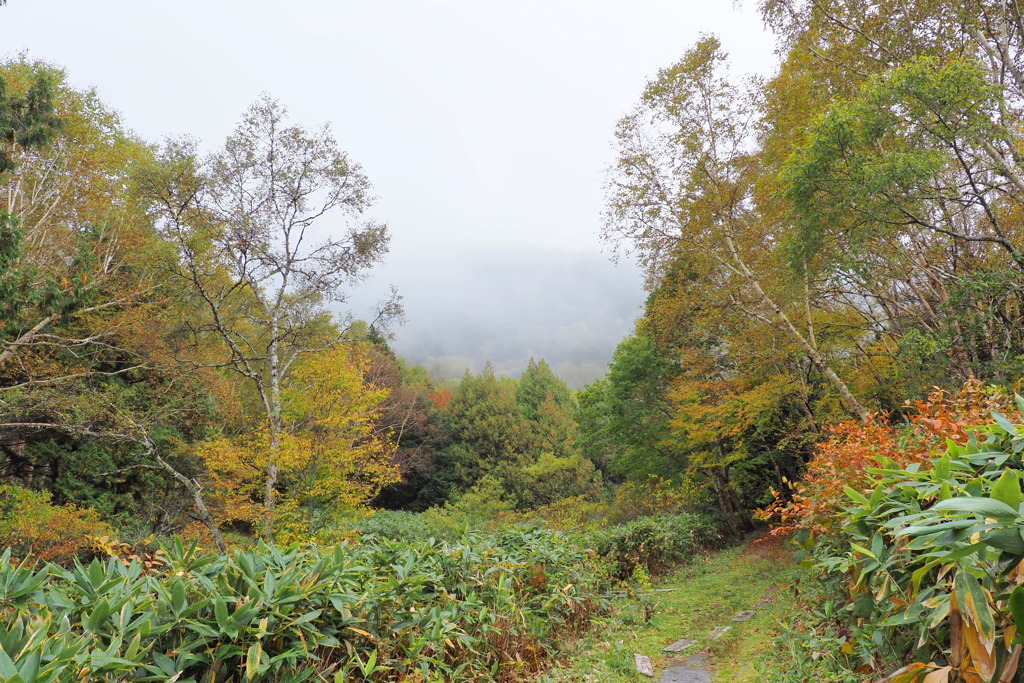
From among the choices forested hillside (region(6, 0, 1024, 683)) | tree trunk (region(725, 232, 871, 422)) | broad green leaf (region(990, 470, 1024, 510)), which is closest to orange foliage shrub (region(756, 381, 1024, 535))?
forested hillside (region(6, 0, 1024, 683))

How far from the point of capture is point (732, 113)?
10094 mm

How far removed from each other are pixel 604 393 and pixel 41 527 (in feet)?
44.9

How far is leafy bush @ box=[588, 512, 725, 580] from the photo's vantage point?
7598mm

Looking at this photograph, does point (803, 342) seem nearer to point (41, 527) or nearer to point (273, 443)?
point (273, 443)

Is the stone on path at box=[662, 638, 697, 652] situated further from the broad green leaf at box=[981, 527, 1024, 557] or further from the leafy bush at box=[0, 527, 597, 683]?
the broad green leaf at box=[981, 527, 1024, 557]

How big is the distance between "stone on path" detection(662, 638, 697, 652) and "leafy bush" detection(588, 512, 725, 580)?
82.1 inches

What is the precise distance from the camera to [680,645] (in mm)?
4727

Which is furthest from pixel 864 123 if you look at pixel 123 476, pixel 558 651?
pixel 123 476

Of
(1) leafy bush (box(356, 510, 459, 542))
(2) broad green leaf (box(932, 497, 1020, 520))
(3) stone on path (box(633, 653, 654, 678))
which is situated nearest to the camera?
(2) broad green leaf (box(932, 497, 1020, 520))

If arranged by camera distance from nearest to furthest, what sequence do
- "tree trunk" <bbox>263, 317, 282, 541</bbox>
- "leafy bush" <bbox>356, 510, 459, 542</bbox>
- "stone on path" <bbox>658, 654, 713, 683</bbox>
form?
"stone on path" <bbox>658, 654, 713, 683</bbox>
"tree trunk" <bbox>263, 317, 282, 541</bbox>
"leafy bush" <bbox>356, 510, 459, 542</bbox>

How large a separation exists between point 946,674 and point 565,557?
4449 millimetres

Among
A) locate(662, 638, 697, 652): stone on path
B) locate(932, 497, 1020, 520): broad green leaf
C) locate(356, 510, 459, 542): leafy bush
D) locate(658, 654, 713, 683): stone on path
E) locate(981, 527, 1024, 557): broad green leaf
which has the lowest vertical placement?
locate(662, 638, 697, 652): stone on path

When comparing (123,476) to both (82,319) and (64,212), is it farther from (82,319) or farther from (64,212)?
(64,212)

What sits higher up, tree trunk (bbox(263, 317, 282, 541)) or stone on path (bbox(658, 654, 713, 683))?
tree trunk (bbox(263, 317, 282, 541))
